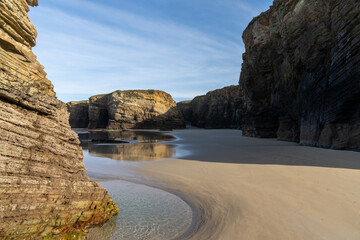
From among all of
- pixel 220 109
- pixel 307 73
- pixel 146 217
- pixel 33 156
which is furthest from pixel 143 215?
pixel 220 109

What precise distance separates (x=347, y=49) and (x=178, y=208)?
12.5 m

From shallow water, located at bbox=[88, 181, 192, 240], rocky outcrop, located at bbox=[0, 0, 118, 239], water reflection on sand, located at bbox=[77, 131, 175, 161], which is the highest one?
rocky outcrop, located at bbox=[0, 0, 118, 239]

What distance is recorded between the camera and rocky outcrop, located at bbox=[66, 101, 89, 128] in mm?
73562

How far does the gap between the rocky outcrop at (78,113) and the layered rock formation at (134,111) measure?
10.5 meters

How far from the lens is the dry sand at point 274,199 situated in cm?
357

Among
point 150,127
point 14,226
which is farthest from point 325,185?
point 150,127

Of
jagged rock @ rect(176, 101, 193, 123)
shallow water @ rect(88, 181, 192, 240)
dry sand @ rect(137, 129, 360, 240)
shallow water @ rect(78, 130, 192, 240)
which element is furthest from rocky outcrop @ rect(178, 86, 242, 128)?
shallow water @ rect(88, 181, 192, 240)

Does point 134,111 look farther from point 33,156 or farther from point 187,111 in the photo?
point 33,156

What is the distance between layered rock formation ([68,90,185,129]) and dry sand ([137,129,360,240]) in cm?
5439

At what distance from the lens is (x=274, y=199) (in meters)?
4.82

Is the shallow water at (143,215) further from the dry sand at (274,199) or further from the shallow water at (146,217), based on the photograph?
the dry sand at (274,199)

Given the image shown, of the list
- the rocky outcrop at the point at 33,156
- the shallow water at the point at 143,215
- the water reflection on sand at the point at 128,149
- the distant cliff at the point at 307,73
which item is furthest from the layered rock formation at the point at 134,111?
the rocky outcrop at the point at 33,156

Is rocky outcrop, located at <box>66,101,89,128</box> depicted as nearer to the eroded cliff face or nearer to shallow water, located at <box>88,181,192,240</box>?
the eroded cliff face

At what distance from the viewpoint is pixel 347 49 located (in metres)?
10.8
